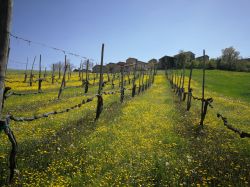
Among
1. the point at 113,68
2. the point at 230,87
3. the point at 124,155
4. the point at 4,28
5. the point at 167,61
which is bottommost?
the point at 124,155

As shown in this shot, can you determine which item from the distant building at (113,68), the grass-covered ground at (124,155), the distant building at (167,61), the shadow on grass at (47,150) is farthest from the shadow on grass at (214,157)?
the distant building at (167,61)

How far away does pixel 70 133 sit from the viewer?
42.4ft

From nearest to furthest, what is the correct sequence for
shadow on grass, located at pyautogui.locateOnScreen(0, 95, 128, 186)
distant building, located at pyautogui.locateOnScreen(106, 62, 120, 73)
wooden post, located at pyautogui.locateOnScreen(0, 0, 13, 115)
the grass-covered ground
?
wooden post, located at pyautogui.locateOnScreen(0, 0, 13, 115)
the grass-covered ground
shadow on grass, located at pyautogui.locateOnScreen(0, 95, 128, 186)
distant building, located at pyautogui.locateOnScreen(106, 62, 120, 73)

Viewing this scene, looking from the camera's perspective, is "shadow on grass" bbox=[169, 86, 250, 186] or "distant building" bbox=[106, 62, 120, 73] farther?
"distant building" bbox=[106, 62, 120, 73]

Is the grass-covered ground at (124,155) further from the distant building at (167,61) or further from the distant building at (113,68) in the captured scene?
the distant building at (167,61)

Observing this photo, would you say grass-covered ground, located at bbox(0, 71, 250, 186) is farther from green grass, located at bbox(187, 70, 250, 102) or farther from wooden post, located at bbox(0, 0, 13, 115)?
green grass, located at bbox(187, 70, 250, 102)

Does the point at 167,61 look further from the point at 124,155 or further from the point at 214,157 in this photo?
the point at 124,155

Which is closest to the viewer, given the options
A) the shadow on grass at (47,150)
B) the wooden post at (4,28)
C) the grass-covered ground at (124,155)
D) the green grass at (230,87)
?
the wooden post at (4,28)

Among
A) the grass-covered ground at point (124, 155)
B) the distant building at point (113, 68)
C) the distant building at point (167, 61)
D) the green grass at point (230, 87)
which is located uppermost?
the distant building at point (167, 61)

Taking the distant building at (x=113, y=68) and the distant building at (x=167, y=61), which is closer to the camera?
the distant building at (x=113, y=68)

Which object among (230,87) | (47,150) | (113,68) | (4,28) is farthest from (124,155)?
(113,68)

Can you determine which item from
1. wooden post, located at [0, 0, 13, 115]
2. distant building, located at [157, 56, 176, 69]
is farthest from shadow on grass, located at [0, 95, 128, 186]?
distant building, located at [157, 56, 176, 69]

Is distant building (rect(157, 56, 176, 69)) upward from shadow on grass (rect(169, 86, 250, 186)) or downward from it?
upward

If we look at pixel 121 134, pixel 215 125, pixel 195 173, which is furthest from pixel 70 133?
pixel 215 125
